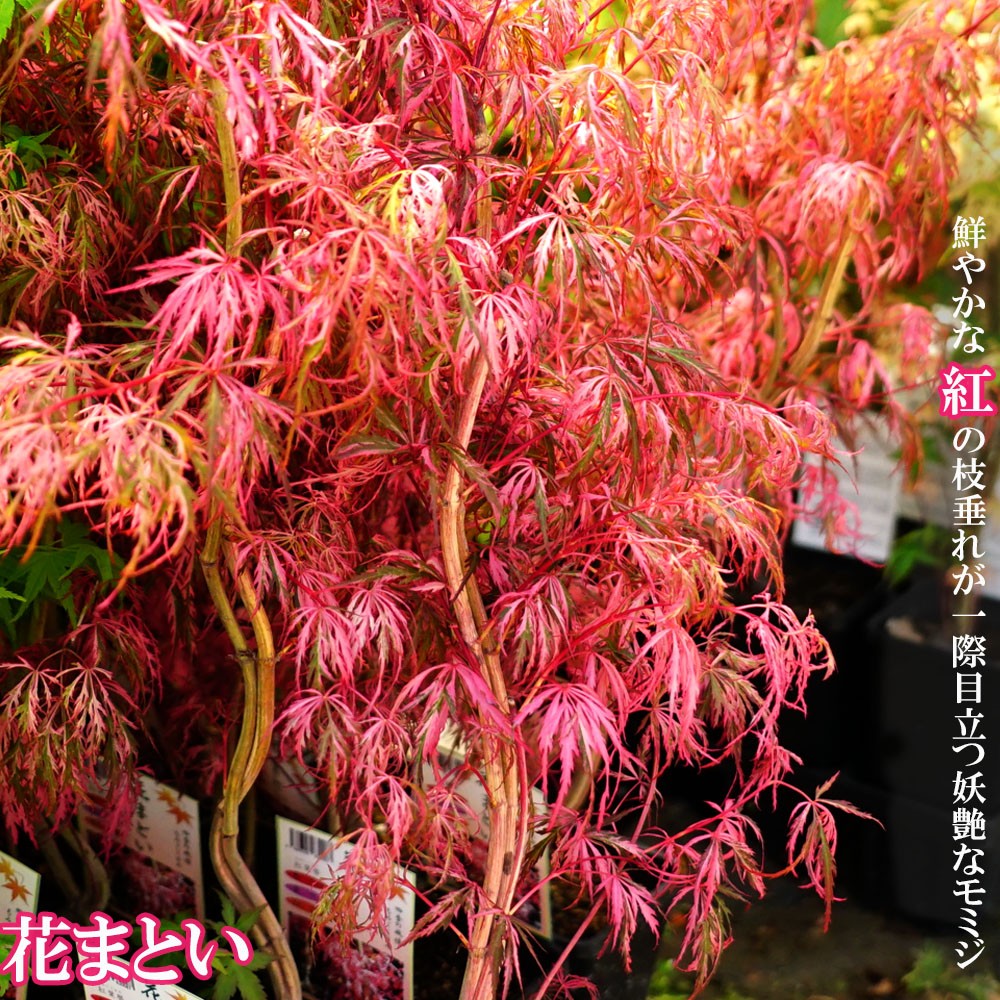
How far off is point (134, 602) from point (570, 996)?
59 cm

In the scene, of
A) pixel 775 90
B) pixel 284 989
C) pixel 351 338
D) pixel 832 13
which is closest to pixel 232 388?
pixel 351 338

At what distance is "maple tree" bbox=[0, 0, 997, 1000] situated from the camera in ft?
2.27

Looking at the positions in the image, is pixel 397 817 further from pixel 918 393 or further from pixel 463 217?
pixel 918 393

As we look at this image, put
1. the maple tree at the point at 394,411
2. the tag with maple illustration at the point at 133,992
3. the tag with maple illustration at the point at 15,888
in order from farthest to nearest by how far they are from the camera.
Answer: the tag with maple illustration at the point at 15,888
the tag with maple illustration at the point at 133,992
the maple tree at the point at 394,411

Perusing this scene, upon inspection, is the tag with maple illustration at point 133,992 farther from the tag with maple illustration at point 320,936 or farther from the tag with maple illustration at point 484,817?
the tag with maple illustration at point 484,817

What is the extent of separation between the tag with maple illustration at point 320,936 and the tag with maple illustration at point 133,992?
128 mm

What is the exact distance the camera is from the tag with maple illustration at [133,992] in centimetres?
99

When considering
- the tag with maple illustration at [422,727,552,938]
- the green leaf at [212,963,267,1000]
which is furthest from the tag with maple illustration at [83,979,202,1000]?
the tag with maple illustration at [422,727,552,938]

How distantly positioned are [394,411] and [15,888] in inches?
25.7

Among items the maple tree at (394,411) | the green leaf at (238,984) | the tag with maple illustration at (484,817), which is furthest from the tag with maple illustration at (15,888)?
the tag with maple illustration at (484,817)

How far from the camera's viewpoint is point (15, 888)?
1.10 meters

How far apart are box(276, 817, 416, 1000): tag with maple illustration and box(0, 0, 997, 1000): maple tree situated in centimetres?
6

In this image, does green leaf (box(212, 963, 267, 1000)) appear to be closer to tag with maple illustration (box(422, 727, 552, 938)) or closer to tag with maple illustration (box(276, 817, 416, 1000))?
tag with maple illustration (box(276, 817, 416, 1000))

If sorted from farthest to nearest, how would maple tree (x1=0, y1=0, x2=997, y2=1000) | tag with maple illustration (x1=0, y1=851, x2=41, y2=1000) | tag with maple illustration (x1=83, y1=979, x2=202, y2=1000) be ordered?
tag with maple illustration (x1=0, y1=851, x2=41, y2=1000)
tag with maple illustration (x1=83, y1=979, x2=202, y2=1000)
maple tree (x1=0, y1=0, x2=997, y2=1000)
